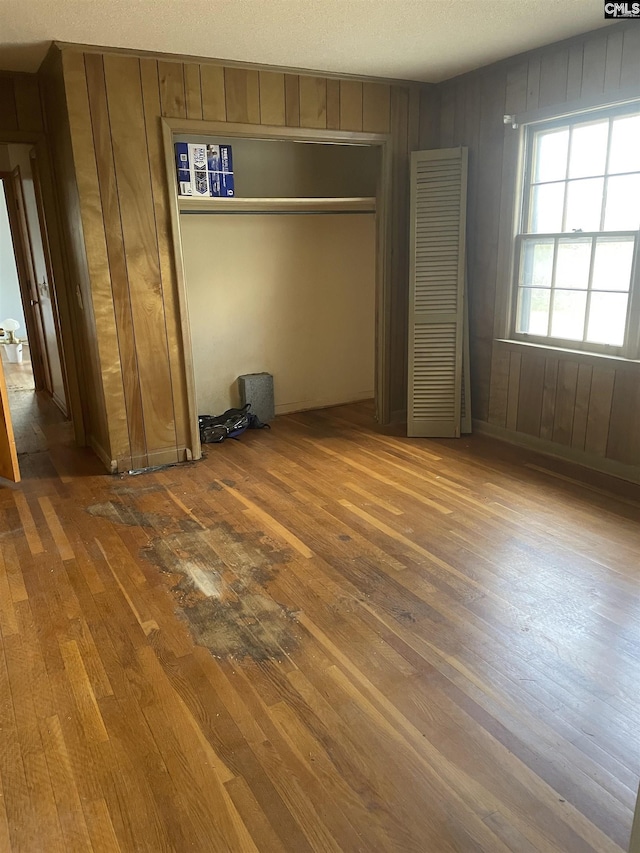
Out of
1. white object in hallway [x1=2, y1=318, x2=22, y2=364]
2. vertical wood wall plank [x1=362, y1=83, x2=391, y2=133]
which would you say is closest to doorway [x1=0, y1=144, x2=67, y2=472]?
white object in hallway [x1=2, y1=318, x2=22, y2=364]

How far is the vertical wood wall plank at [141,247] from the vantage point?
3654mm

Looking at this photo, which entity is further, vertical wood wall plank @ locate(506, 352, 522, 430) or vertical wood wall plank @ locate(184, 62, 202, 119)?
vertical wood wall plank @ locate(506, 352, 522, 430)

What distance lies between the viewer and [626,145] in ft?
11.6

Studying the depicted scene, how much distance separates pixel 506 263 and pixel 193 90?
7.78ft

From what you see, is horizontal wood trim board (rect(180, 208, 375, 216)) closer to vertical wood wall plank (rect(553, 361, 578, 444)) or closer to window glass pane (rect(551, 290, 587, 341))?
window glass pane (rect(551, 290, 587, 341))

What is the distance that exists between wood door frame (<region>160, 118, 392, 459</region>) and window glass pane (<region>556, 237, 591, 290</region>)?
4.31 feet

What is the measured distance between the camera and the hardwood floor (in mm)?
1606

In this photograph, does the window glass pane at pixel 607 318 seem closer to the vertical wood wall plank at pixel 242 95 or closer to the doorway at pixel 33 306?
the vertical wood wall plank at pixel 242 95

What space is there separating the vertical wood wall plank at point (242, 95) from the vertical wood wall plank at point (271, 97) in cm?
4

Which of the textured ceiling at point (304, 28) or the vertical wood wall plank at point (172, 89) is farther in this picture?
the vertical wood wall plank at point (172, 89)

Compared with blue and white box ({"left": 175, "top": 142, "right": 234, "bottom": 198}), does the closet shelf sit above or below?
below

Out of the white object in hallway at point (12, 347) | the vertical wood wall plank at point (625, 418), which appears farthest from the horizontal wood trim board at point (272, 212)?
the white object in hallway at point (12, 347)

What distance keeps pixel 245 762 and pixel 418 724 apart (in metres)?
0.54

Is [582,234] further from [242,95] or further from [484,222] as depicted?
[242,95]
